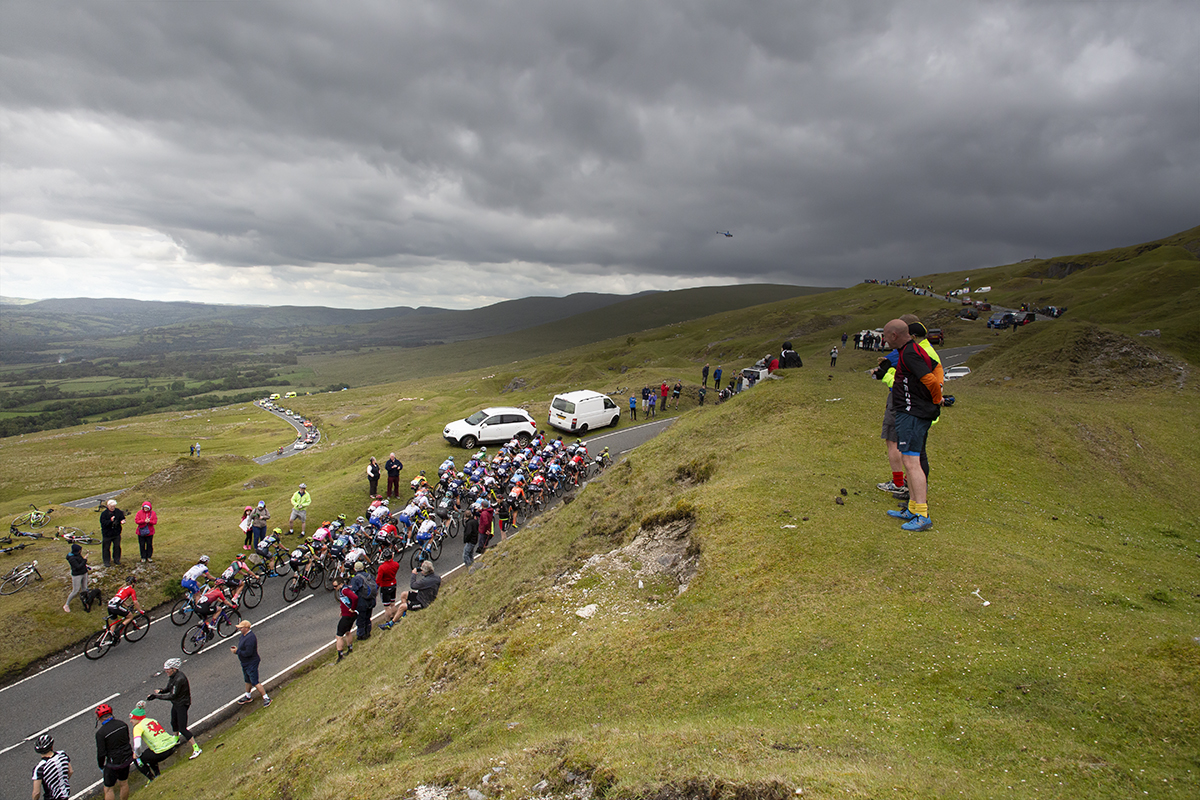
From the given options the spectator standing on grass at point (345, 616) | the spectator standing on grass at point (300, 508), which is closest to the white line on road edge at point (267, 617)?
the spectator standing on grass at point (345, 616)

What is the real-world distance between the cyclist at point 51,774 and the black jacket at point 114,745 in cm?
59

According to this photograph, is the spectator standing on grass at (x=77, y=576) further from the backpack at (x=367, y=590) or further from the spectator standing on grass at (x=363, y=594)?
the backpack at (x=367, y=590)

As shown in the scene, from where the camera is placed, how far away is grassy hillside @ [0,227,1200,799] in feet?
17.8

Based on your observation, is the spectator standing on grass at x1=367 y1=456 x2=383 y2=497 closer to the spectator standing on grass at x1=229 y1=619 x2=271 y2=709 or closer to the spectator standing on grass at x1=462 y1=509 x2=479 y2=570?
the spectator standing on grass at x1=462 y1=509 x2=479 y2=570

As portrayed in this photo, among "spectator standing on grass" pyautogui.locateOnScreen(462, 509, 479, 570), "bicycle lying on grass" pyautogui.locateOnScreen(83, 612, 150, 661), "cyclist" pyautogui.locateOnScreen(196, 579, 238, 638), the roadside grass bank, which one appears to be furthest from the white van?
"bicycle lying on grass" pyautogui.locateOnScreen(83, 612, 150, 661)

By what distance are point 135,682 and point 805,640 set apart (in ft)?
63.6

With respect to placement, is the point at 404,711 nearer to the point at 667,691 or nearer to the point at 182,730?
the point at 667,691

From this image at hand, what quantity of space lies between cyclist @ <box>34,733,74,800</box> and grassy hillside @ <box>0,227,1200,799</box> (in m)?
1.44

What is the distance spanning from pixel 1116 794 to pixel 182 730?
57.7 ft

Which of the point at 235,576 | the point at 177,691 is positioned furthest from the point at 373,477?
the point at 177,691

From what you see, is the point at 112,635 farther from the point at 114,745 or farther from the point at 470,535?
the point at 470,535

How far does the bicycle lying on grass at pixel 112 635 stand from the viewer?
17109mm

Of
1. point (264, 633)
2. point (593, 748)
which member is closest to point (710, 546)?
point (593, 748)

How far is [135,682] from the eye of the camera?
52.2ft
